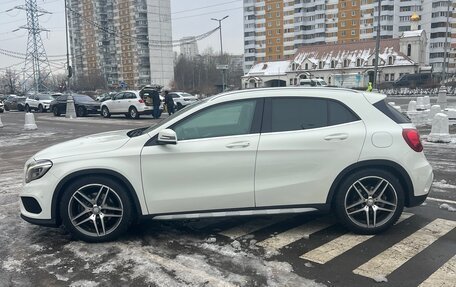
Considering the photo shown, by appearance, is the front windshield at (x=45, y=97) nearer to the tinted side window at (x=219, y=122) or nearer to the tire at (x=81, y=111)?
the tire at (x=81, y=111)

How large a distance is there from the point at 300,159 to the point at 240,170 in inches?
25.8

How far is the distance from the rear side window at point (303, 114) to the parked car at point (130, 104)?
62.2ft

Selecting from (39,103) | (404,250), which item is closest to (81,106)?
(39,103)

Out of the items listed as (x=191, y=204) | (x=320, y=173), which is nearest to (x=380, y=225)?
(x=320, y=173)

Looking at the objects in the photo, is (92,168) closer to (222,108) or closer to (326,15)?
(222,108)

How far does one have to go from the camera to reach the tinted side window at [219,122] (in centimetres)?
442

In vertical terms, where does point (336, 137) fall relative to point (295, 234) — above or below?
above

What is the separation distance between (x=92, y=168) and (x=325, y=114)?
8.53 ft

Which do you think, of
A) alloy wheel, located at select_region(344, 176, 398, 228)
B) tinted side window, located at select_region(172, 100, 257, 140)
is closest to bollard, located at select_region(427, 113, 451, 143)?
alloy wheel, located at select_region(344, 176, 398, 228)

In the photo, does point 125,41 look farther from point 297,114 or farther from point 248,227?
point 297,114

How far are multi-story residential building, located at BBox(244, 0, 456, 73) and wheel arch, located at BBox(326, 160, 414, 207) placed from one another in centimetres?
8559

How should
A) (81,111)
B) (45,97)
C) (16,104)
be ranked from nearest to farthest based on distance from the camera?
(81,111), (45,97), (16,104)

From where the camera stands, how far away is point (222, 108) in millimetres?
4574

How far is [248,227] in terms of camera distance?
190 inches
